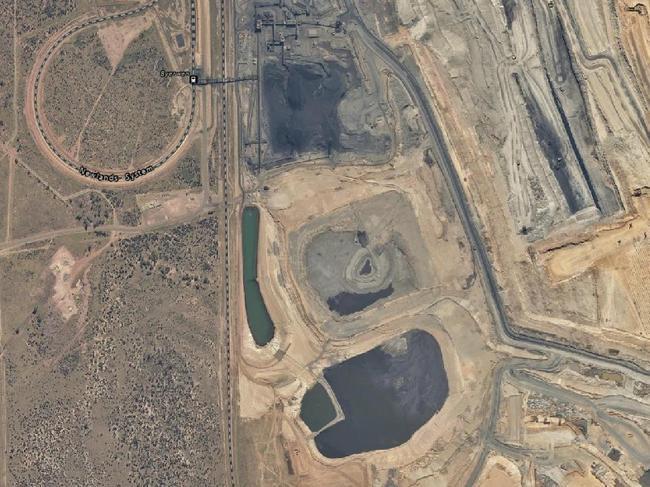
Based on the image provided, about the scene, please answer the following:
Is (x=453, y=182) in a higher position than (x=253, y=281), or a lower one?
higher

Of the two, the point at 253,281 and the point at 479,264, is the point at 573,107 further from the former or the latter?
the point at 253,281

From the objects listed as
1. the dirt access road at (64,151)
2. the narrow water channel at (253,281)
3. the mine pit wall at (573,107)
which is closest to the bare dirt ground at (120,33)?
the dirt access road at (64,151)

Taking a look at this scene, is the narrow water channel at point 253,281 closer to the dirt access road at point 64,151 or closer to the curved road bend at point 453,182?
the dirt access road at point 64,151

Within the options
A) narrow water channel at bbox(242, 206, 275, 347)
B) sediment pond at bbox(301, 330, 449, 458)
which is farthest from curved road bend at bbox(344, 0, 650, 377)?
narrow water channel at bbox(242, 206, 275, 347)

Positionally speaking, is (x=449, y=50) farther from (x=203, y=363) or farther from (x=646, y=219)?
(x=203, y=363)

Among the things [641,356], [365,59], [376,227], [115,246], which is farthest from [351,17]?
[641,356]

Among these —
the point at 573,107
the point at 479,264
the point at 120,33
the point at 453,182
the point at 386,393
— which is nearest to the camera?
the point at 573,107

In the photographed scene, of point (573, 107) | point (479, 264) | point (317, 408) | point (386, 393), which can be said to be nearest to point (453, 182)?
point (479, 264)

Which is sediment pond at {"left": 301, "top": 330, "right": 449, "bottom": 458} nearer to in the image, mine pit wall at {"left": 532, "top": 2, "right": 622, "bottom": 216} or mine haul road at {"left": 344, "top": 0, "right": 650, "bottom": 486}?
mine haul road at {"left": 344, "top": 0, "right": 650, "bottom": 486}
